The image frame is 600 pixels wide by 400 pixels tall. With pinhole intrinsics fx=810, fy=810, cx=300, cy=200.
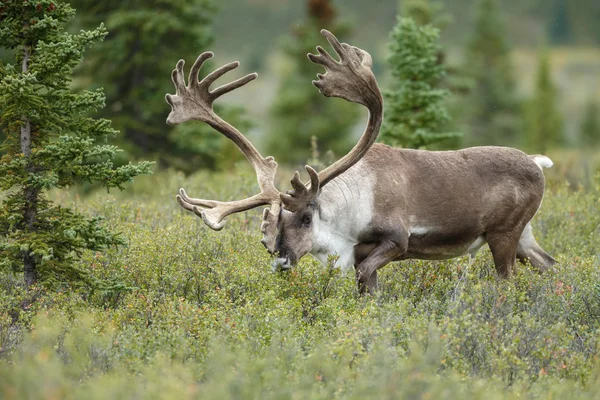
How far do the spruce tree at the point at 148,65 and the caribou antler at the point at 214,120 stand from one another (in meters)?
8.82

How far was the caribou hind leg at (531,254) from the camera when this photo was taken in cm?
834

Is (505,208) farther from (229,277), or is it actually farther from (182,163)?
(182,163)

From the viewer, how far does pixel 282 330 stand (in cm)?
575

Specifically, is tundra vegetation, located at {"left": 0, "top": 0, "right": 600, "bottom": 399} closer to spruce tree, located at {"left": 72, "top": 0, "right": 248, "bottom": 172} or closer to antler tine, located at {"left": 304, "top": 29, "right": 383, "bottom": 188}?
antler tine, located at {"left": 304, "top": 29, "right": 383, "bottom": 188}

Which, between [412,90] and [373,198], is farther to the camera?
[412,90]

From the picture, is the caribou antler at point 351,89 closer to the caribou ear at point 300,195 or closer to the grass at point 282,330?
the caribou ear at point 300,195

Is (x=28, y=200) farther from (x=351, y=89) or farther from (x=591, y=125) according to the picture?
(x=591, y=125)

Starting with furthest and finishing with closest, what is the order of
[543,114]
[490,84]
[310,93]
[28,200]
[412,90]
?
1. [490,84]
2. [543,114]
3. [310,93]
4. [412,90]
5. [28,200]

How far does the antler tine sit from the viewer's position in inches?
291

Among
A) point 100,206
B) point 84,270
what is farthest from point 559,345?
point 100,206

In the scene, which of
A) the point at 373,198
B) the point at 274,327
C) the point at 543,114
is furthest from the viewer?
the point at 543,114

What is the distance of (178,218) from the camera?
30.6ft

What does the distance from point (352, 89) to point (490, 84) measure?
1196 inches

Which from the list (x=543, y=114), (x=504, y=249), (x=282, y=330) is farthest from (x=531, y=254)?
(x=543, y=114)
